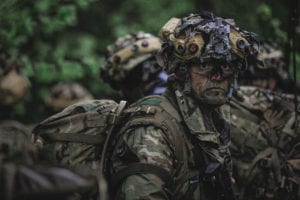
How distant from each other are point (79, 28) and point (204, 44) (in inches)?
357

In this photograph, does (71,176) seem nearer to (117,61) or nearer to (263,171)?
(263,171)

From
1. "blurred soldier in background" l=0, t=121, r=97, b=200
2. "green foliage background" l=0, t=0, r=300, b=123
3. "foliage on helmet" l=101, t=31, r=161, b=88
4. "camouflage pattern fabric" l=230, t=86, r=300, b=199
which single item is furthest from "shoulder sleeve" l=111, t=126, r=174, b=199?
"foliage on helmet" l=101, t=31, r=161, b=88

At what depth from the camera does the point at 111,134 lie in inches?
186

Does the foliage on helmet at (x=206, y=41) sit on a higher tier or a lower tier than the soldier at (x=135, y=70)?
higher

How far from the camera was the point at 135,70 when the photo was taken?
7.14 metres

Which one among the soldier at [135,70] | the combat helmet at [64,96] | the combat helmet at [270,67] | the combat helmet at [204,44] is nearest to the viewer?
the combat helmet at [204,44]

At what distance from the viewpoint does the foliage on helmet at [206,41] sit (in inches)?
189

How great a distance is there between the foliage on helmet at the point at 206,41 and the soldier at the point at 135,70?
187cm

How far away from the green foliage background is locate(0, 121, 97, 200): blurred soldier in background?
229cm

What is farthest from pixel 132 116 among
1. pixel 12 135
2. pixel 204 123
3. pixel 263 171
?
pixel 263 171

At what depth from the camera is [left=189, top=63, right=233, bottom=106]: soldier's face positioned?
484cm

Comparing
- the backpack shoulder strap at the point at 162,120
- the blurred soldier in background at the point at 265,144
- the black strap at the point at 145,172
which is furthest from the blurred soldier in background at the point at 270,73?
the black strap at the point at 145,172

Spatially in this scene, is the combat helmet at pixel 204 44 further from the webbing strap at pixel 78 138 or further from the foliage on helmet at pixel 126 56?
the foliage on helmet at pixel 126 56

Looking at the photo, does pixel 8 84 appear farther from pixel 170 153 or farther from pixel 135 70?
pixel 170 153
